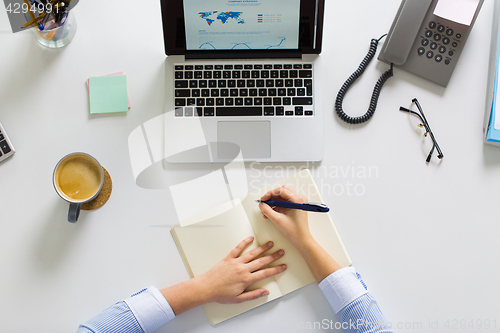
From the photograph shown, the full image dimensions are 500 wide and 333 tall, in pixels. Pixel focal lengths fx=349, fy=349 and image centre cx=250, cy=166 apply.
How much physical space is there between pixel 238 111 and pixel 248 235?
0.33m

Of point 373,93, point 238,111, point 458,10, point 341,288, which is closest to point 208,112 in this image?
point 238,111

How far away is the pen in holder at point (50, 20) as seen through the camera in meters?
0.89

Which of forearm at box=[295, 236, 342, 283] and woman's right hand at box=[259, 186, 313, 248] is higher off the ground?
woman's right hand at box=[259, 186, 313, 248]

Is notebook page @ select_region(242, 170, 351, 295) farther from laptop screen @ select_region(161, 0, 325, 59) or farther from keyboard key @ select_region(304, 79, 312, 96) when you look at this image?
laptop screen @ select_region(161, 0, 325, 59)

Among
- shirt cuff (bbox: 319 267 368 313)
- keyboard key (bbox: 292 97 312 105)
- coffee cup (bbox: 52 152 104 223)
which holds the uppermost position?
keyboard key (bbox: 292 97 312 105)

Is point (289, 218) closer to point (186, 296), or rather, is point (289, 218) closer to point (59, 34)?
point (186, 296)

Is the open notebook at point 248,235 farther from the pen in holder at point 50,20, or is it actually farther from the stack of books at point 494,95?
the pen in holder at point 50,20

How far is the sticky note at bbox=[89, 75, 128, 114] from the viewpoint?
3.14 ft

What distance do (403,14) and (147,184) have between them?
82 cm

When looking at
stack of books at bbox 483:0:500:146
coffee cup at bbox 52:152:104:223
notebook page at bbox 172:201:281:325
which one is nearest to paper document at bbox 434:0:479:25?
stack of books at bbox 483:0:500:146

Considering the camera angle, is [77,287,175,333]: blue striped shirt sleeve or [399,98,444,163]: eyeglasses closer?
[77,287,175,333]: blue striped shirt sleeve

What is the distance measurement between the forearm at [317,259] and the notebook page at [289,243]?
0.8 inches

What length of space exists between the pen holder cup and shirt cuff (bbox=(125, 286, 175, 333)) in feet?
2.38

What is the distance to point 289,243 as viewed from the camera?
91 cm
